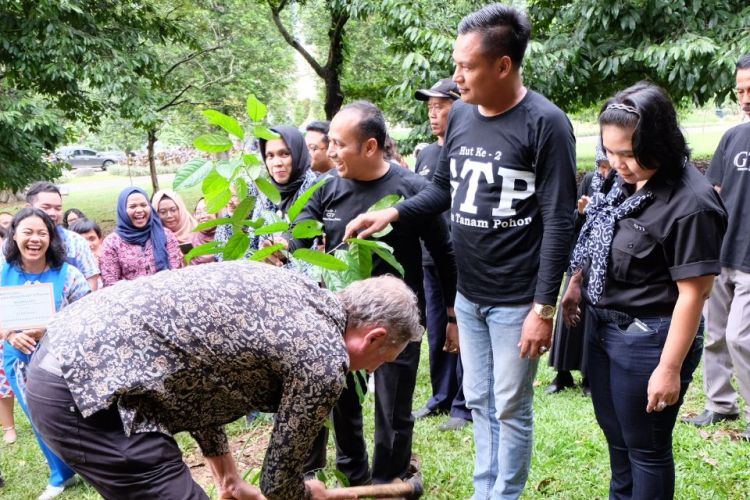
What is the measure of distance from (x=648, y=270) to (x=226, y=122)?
1488mm

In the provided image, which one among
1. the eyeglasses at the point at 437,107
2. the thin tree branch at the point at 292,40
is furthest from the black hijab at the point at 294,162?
the thin tree branch at the point at 292,40

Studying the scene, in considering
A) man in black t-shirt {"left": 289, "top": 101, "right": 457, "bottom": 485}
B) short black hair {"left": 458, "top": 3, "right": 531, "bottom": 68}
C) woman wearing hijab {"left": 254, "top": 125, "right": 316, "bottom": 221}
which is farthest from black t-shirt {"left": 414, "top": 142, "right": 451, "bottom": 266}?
short black hair {"left": 458, "top": 3, "right": 531, "bottom": 68}

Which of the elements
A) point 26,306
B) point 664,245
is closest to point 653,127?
point 664,245

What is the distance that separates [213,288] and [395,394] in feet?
4.49

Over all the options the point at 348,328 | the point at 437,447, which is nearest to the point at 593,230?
the point at 348,328

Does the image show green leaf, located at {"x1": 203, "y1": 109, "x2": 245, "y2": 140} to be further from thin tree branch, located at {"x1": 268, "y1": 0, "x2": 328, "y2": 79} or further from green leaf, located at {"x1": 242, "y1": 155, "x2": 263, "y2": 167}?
thin tree branch, located at {"x1": 268, "y1": 0, "x2": 328, "y2": 79}

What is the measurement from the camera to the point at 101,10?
10164mm

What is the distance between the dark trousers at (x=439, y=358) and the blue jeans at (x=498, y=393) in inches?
58.2

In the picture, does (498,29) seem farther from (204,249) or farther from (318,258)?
(204,249)

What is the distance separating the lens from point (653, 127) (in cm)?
217

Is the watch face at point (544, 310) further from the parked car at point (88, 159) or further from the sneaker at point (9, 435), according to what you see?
the parked car at point (88, 159)

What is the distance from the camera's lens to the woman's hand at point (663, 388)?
2178mm

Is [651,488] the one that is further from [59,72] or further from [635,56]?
[59,72]

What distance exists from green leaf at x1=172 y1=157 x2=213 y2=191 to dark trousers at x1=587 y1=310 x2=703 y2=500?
1463 millimetres
